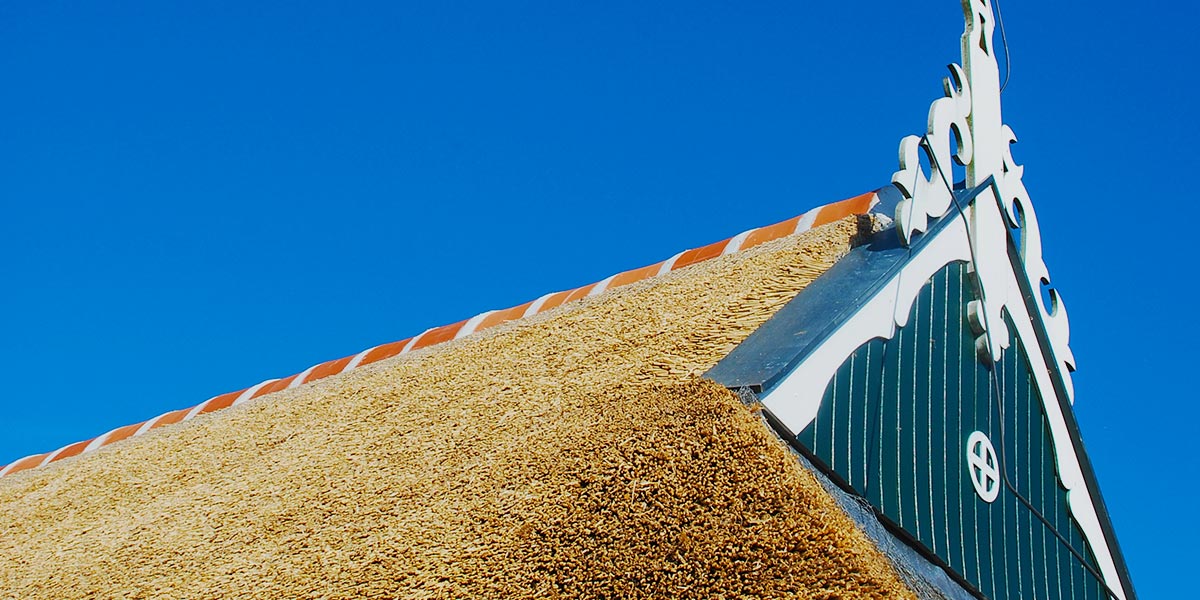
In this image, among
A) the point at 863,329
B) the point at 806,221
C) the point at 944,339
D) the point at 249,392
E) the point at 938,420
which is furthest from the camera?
the point at 249,392

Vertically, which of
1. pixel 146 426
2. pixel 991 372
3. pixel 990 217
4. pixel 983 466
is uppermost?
pixel 146 426

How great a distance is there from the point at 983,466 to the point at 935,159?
101cm

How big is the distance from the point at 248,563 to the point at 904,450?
6.14ft

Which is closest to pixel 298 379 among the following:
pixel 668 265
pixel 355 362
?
pixel 355 362

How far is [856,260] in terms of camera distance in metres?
4.10

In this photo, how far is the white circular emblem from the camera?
4.28m

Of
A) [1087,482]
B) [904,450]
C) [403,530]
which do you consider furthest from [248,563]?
[1087,482]

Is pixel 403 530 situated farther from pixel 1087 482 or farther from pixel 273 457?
pixel 1087 482

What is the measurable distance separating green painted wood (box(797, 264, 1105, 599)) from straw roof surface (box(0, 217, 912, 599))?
0.35 metres

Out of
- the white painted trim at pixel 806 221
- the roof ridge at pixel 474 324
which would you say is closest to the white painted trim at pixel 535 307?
the roof ridge at pixel 474 324

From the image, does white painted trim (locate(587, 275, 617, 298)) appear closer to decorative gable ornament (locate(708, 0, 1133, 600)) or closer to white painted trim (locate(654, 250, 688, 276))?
white painted trim (locate(654, 250, 688, 276))

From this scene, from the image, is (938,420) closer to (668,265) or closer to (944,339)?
(944,339)

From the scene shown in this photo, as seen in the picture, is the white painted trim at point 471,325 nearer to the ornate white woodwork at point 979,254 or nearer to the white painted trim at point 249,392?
the white painted trim at point 249,392

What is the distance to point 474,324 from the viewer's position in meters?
5.44
